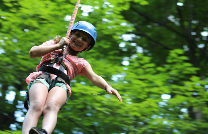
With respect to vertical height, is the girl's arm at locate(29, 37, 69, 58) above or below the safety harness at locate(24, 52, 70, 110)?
above

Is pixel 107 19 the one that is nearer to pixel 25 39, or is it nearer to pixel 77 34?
pixel 25 39

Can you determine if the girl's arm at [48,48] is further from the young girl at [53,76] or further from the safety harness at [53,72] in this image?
the safety harness at [53,72]

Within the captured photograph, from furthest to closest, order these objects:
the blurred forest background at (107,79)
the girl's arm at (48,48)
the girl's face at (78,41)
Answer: the blurred forest background at (107,79)
the girl's face at (78,41)
the girl's arm at (48,48)

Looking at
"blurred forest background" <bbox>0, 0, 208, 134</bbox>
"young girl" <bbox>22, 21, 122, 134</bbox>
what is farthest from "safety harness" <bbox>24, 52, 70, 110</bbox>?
"blurred forest background" <bbox>0, 0, 208, 134</bbox>

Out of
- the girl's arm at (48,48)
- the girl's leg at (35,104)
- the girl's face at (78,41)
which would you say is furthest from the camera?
the girl's face at (78,41)

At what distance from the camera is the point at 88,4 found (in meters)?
6.26

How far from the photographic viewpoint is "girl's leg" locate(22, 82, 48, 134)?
2.88 meters

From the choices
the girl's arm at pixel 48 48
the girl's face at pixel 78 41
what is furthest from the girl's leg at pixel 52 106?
the girl's face at pixel 78 41

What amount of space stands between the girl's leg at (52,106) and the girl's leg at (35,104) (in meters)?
0.05

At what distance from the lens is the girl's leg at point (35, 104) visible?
2885 millimetres

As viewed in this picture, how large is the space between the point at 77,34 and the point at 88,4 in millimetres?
2796

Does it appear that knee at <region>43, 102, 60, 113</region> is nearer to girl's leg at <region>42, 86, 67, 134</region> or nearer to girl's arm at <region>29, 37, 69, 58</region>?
girl's leg at <region>42, 86, 67, 134</region>

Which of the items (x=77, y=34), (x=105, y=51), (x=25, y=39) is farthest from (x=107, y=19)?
(x=77, y=34)

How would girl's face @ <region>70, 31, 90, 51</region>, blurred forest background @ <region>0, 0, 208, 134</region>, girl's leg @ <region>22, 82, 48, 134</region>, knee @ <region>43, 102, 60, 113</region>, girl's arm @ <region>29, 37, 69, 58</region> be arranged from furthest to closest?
blurred forest background @ <region>0, 0, 208, 134</region>, girl's face @ <region>70, 31, 90, 51</region>, girl's arm @ <region>29, 37, 69, 58</region>, knee @ <region>43, 102, 60, 113</region>, girl's leg @ <region>22, 82, 48, 134</region>
